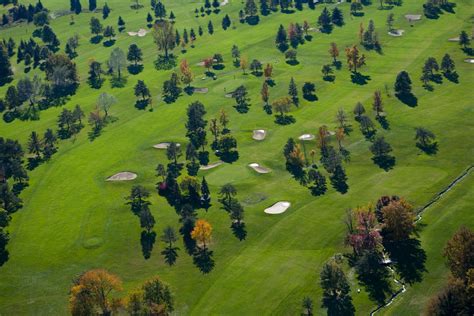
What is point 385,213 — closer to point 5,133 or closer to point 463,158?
point 463,158

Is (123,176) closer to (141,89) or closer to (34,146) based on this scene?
(34,146)

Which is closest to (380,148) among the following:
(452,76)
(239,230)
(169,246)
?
(239,230)

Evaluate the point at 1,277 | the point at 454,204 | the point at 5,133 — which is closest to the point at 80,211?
the point at 1,277

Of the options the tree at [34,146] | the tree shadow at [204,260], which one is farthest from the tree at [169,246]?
the tree at [34,146]

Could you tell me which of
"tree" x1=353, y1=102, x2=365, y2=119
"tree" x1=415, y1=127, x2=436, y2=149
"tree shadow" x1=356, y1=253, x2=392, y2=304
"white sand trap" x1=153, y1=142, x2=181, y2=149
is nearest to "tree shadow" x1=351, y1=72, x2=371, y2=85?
"tree" x1=353, y1=102, x2=365, y2=119

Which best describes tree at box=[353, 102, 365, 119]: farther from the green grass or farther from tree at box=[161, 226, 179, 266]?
tree at box=[161, 226, 179, 266]

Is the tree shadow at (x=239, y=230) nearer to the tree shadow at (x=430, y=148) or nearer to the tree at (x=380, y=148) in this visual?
the tree at (x=380, y=148)
